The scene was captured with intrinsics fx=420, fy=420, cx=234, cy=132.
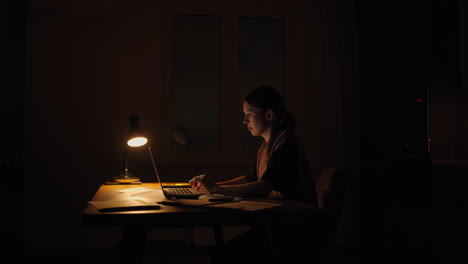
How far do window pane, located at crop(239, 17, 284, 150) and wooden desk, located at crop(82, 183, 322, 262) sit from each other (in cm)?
251

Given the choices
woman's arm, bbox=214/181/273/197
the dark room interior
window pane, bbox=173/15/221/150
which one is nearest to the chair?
woman's arm, bbox=214/181/273/197

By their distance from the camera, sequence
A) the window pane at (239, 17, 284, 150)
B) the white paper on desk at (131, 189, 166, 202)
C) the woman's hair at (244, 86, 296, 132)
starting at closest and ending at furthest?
1. the white paper on desk at (131, 189, 166, 202)
2. the woman's hair at (244, 86, 296, 132)
3. the window pane at (239, 17, 284, 150)

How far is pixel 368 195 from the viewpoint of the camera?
3.77 meters

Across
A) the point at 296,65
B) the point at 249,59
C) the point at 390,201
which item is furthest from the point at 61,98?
the point at 390,201

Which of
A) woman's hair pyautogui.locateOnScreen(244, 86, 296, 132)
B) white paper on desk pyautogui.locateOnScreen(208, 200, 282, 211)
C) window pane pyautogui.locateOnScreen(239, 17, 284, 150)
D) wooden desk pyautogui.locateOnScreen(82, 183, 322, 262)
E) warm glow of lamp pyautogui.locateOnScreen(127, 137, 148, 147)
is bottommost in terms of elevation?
wooden desk pyautogui.locateOnScreen(82, 183, 322, 262)

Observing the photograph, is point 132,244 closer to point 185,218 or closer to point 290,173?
point 185,218

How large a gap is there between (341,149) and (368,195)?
50cm

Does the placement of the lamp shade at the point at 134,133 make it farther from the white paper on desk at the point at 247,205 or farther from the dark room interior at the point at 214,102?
the white paper on desk at the point at 247,205

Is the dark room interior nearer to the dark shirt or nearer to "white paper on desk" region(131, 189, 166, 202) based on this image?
the dark shirt

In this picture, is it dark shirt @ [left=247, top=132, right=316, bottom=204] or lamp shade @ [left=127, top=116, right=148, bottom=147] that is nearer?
dark shirt @ [left=247, top=132, right=316, bottom=204]

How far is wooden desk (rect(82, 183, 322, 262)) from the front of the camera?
1.36 metres

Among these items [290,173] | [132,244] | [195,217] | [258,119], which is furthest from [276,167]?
[132,244]

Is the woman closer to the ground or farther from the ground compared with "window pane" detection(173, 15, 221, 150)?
closer to the ground

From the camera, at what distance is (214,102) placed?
399 centimetres
